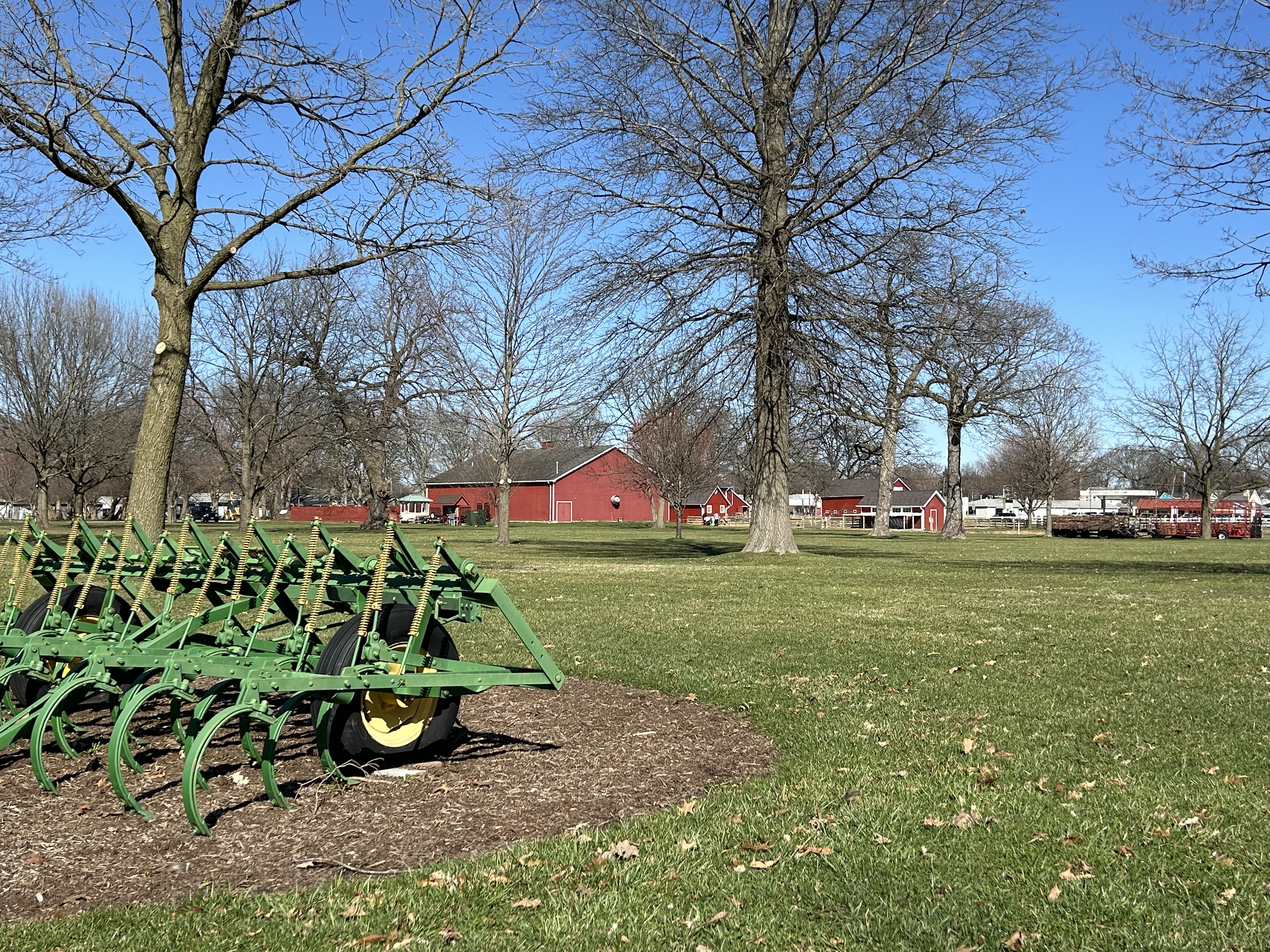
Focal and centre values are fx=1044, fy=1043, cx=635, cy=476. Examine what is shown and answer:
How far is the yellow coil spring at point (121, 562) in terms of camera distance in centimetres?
606

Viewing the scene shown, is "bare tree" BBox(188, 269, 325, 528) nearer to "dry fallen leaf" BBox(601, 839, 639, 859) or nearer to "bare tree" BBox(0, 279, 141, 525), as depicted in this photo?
"bare tree" BBox(0, 279, 141, 525)

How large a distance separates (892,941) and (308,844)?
2454 mm

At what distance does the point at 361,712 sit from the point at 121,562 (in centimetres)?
178

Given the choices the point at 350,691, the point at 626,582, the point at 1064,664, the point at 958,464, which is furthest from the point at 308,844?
the point at 958,464

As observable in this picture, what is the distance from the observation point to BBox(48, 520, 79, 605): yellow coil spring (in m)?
6.07

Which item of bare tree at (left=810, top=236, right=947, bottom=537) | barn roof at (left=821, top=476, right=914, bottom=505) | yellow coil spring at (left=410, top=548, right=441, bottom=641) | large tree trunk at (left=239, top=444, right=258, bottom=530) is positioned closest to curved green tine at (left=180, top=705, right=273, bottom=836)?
yellow coil spring at (left=410, top=548, right=441, bottom=641)

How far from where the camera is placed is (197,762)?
14.7ft

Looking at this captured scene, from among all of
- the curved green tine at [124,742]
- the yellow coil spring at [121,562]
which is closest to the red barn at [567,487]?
the yellow coil spring at [121,562]

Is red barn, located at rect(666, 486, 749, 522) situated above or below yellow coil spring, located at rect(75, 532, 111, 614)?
above

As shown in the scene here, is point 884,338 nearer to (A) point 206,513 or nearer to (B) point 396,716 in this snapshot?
(B) point 396,716

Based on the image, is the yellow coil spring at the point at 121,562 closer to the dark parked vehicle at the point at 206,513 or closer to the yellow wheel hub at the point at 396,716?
the yellow wheel hub at the point at 396,716

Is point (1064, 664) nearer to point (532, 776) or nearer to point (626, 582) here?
point (532, 776)

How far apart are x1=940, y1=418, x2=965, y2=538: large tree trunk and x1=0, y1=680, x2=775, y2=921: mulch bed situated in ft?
138

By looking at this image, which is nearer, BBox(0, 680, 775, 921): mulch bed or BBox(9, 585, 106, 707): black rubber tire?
BBox(0, 680, 775, 921): mulch bed
